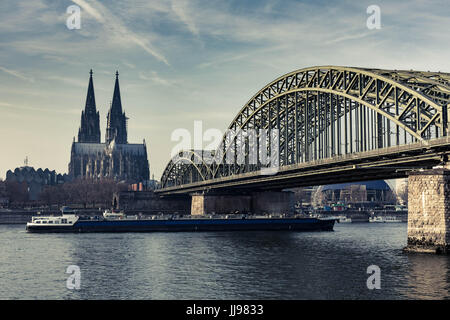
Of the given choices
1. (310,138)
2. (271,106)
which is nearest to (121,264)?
(310,138)

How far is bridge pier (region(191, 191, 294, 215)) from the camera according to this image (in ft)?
390

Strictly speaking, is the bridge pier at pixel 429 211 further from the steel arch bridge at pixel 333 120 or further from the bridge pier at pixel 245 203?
the bridge pier at pixel 245 203

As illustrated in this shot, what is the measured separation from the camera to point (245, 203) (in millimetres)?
122875

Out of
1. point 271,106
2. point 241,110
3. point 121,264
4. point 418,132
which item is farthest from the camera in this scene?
point 241,110

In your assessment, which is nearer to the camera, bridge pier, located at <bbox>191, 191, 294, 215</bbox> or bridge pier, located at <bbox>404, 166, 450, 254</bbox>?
bridge pier, located at <bbox>404, 166, 450, 254</bbox>

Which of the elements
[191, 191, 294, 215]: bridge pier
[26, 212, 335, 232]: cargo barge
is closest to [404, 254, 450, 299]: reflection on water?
[26, 212, 335, 232]: cargo barge

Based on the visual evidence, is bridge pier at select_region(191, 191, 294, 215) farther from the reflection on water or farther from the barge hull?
the reflection on water

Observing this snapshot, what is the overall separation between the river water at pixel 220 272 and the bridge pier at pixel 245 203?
50.7 m

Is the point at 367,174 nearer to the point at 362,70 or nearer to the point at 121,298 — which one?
the point at 362,70

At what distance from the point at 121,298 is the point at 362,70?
151ft

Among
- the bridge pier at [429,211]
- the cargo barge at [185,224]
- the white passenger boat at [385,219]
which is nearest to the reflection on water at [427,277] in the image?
the bridge pier at [429,211]

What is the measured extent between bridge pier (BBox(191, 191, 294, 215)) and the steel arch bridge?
417 centimetres

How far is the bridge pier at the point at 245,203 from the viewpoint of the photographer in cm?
11875
